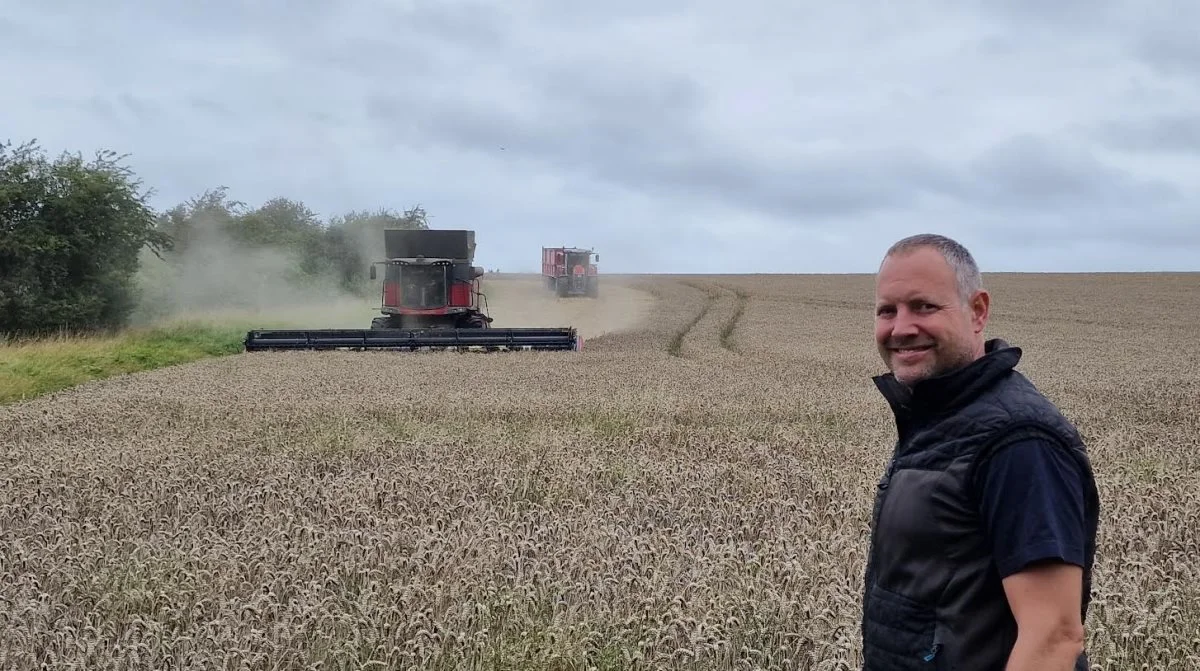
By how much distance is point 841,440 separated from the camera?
35.1ft

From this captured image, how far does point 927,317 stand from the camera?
8.01ft

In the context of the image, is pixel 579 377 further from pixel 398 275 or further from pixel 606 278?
pixel 606 278

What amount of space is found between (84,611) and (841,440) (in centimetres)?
751

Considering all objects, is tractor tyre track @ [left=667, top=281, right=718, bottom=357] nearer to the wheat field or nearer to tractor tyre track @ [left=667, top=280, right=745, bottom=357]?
tractor tyre track @ [left=667, top=280, right=745, bottom=357]

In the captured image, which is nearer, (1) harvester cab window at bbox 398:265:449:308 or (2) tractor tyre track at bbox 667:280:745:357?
(2) tractor tyre track at bbox 667:280:745:357

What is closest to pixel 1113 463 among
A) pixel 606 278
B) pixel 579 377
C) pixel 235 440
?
pixel 235 440

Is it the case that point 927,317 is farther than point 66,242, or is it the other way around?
point 66,242

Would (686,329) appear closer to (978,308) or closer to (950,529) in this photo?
(978,308)

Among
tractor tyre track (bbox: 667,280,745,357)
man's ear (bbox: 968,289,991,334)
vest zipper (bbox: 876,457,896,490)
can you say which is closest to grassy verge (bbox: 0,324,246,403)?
tractor tyre track (bbox: 667,280,745,357)

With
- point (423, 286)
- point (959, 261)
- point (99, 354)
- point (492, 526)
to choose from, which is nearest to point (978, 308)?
point (959, 261)

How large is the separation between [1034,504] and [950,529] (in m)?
0.24

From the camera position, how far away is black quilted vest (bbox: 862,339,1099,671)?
2273mm

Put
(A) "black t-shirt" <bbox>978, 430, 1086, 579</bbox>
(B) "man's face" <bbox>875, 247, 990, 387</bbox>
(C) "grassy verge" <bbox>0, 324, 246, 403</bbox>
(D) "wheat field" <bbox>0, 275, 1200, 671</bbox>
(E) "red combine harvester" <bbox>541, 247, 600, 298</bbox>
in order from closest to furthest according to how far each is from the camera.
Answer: (A) "black t-shirt" <bbox>978, 430, 1086, 579</bbox>
(B) "man's face" <bbox>875, 247, 990, 387</bbox>
(D) "wheat field" <bbox>0, 275, 1200, 671</bbox>
(C) "grassy verge" <bbox>0, 324, 246, 403</bbox>
(E) "red combine harvester" <bbox>541, 247, 600, 298</bbox>

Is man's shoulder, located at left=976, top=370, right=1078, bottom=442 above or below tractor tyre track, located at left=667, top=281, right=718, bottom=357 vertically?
above
